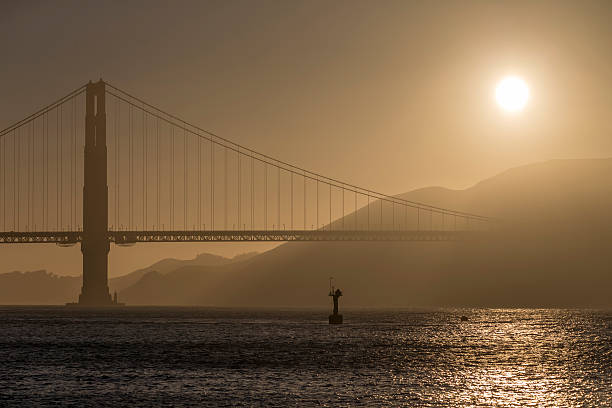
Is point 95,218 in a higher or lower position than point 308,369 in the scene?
higher

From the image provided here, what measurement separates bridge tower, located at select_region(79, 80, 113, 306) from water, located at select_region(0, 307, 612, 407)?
207ft

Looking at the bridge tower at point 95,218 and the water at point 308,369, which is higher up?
the bridge tower at point 95,218

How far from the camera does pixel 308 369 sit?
62469 millimetres

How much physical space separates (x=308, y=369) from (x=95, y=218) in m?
110

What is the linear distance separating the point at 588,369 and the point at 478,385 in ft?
→ 39.4

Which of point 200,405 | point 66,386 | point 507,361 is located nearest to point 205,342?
point 507,361

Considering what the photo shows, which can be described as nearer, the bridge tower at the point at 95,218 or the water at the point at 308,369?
the water at the point at 308,369

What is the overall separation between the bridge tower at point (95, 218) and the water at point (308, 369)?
63163mm

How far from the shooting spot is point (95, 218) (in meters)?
167

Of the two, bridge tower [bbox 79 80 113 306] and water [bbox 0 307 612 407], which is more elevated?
bridge tower [bbox 79 80 113 306]

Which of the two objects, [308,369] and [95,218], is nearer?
[308,369]

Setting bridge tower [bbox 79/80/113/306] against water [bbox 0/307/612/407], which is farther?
bridge tower [bbox 79/80/113/306]

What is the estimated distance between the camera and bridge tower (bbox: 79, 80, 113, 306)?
166 meters

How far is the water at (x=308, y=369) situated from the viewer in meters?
48.5
